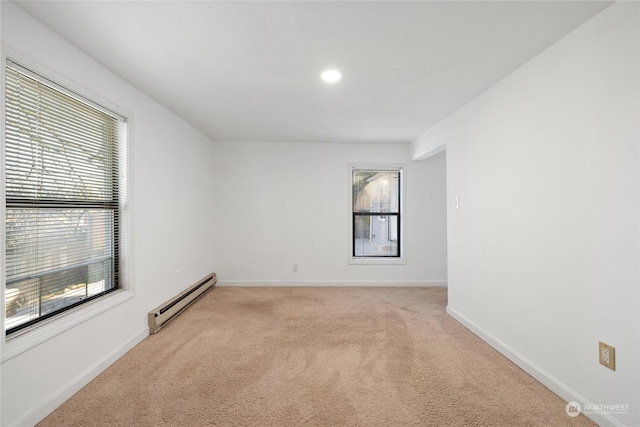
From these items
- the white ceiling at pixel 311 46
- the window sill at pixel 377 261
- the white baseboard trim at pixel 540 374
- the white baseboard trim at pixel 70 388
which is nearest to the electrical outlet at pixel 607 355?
the white baseboard trim at pixel 540 374

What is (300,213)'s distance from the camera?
16.5 ft

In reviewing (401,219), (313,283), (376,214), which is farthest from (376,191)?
(313,283)

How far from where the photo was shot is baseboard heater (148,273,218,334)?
2.99m

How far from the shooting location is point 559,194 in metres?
2.00

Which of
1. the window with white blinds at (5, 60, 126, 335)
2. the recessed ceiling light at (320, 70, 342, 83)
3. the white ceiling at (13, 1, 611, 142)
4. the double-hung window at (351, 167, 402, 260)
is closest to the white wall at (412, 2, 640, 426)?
the white ceiling at (13, 1, 611, 142)

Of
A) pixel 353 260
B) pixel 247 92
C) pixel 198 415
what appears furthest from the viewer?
pixel 353 260

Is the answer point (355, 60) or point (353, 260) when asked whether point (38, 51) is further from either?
point (353, 260)

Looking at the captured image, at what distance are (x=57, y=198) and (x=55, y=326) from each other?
2.84ft

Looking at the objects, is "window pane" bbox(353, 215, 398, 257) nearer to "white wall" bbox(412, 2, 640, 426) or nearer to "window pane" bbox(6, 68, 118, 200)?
"white wall" bbox(412, 2, 640, 426)

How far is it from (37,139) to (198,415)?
2046 millimetres

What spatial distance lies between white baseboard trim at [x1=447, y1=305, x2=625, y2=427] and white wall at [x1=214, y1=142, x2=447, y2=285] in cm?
217

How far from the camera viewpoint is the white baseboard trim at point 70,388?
172 centimetres

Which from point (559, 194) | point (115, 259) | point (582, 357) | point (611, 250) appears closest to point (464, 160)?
point (559, 194)

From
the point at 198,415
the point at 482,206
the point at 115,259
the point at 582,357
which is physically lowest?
the point at 198,415
